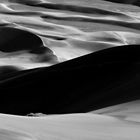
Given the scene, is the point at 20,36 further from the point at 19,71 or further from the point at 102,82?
the point at 102,82

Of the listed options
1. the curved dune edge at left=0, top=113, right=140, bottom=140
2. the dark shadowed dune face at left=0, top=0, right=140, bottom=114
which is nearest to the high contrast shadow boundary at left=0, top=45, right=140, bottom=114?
→ the dark shadowed dune face at left=0, top=0, right=140, bottom=114

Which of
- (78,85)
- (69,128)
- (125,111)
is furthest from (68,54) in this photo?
(69,128)

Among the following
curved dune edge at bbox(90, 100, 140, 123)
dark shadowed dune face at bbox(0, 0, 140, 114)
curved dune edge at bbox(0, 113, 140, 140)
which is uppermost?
curved dune edge at bbox(0, 113, 140, 140)

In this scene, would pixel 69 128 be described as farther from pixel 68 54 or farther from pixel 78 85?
pixel 68 54

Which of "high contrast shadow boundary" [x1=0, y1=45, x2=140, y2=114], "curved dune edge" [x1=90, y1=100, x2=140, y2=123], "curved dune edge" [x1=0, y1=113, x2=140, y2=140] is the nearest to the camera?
"curved dune edge" [x1=0, y1=113, x2=140, y2=140]

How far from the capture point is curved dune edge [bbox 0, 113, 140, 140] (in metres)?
1.03

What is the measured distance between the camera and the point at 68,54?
2693mm

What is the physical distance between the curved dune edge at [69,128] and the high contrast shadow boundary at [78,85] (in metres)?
0.33

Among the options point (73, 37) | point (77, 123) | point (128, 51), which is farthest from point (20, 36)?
point (77, 123)

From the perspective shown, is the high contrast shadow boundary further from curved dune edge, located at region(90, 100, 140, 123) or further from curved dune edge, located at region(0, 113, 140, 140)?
curved dune edge, located at region(0, 113, 140, 140)

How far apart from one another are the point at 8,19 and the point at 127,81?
1873 millimetres

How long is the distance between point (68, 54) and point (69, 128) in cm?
157

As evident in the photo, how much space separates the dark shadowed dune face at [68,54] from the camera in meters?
1.75

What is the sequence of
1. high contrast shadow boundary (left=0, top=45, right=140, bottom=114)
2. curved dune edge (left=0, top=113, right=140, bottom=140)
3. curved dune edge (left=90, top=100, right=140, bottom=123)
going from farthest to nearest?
high contrast shadow boundary (left=0, top=45, right=140, bottom=114) → curved dune edge (left=90, top=100, right=140, bottom=123) → curved dune edge (left=0, top=113, right=140, bottom=140)
